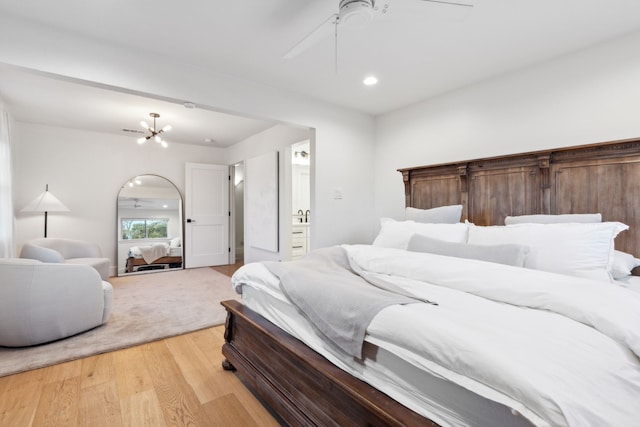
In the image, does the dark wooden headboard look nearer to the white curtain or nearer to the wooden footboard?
the wooden footboard

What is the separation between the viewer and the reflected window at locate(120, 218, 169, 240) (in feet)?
17.9

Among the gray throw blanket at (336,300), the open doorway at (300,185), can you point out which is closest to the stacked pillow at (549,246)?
the gray throw blanket at (336,300)

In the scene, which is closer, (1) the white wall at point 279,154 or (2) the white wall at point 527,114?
(2) the white wall at point 527,114

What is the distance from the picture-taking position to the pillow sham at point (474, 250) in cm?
183

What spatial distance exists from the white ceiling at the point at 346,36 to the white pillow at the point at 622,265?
167 centimetres

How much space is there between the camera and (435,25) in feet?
7.36

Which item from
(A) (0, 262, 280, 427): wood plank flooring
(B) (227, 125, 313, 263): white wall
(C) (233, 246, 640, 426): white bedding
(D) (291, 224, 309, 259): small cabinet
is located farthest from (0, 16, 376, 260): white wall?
(C) (233, 246, 640, 426): white bedding

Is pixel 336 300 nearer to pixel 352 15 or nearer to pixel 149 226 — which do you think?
pixel 352 15

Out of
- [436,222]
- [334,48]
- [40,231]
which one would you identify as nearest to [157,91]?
[334,48]

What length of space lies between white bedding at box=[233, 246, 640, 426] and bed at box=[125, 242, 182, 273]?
16.1 feet

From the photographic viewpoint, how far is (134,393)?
1.90 m

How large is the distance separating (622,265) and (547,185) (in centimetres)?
89

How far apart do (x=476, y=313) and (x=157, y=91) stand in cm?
291

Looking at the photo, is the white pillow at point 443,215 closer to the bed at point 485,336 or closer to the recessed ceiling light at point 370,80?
the bed at point 485,336
